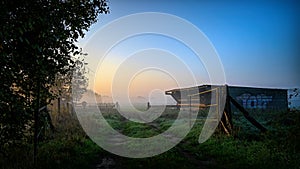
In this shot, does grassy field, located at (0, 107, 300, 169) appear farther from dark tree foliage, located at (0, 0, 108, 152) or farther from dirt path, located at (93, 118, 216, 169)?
dark tree foliage, located at (0, 0, 108, 152)

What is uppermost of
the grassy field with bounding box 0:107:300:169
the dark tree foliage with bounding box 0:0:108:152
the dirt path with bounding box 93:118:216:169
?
the dark tree foliage with bounding box 0:0:108:152

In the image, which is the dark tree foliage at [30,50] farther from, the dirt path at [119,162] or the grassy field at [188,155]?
the dirt path at [119,162]

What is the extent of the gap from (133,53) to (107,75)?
2.09m

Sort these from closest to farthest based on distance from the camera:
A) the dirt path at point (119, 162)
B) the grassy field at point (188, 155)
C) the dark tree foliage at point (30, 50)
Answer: the dark tree foliage at point (30, 50), the grassy field at point (188, 155), the dirt path at point (119, 162)

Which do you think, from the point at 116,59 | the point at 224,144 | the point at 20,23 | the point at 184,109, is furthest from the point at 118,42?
the point at 184,109

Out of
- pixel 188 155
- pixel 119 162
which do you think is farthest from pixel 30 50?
pixel 188 155

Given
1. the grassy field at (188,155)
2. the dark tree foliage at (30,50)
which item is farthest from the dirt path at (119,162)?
the dark tree foliage at (30,50)

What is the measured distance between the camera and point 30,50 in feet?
17.0

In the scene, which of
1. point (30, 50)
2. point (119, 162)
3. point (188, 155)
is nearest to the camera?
point (30, 50)

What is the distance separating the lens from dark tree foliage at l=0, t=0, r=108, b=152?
4.33 metres

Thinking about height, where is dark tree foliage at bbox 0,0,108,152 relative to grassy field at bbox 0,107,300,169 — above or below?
above

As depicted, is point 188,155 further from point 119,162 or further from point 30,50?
point 30,50

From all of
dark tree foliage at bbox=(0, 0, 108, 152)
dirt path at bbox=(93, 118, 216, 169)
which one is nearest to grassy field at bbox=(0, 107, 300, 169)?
dirt path at bbox=(93, 118, 216, 169)

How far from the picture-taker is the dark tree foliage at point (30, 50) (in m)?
4.33
